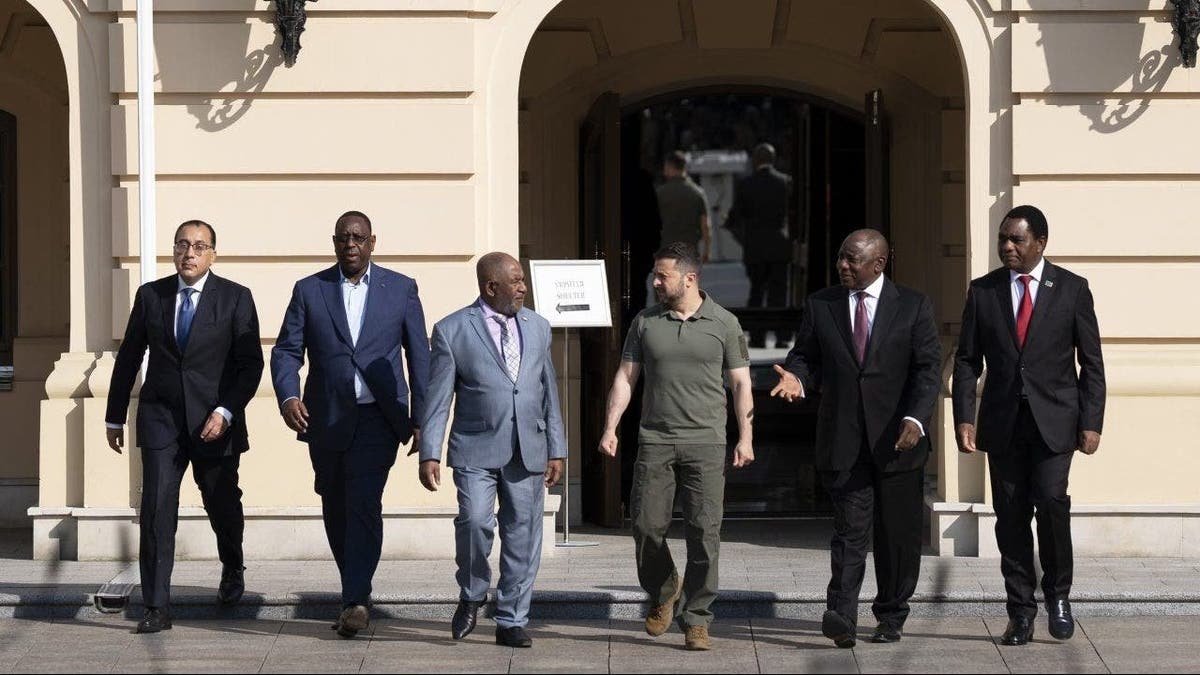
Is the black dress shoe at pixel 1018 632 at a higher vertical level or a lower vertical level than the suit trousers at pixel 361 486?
lower

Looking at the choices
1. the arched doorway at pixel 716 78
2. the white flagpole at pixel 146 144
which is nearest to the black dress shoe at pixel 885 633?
the arched doorway at pixel 716 78

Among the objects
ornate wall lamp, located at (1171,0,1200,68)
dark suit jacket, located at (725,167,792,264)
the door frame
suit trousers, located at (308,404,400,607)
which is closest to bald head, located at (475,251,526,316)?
suit trousers, located at (308,404,400,607)

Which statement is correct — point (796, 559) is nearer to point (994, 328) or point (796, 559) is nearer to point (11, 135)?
point (994, 328)

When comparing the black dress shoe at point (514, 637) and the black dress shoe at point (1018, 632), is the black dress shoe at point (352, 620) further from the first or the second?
the black dress shoe at point (1018, 632)

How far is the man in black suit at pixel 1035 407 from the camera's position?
8695 mm

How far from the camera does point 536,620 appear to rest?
9508mm

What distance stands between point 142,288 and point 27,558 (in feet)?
8.12

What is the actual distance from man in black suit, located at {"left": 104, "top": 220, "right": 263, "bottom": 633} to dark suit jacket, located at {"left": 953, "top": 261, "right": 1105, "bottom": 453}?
3.21 m

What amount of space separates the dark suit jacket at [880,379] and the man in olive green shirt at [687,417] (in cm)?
35

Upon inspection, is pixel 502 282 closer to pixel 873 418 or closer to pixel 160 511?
pixel 873 418

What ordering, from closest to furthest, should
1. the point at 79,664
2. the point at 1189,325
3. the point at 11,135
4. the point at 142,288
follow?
1. the point at 79,664
2. the point at 142,288
3. the point at 1189,325
4. the point at 11,135

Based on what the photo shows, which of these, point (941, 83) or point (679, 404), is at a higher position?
point (941, 83)

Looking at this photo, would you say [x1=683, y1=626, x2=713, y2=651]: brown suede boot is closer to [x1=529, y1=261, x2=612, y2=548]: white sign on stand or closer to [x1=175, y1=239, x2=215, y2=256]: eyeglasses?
[x1=529, y1=261, x2=612, y2=548]: white sign on stand

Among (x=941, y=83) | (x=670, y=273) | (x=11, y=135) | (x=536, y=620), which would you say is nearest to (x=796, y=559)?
(x=536, y=620)
